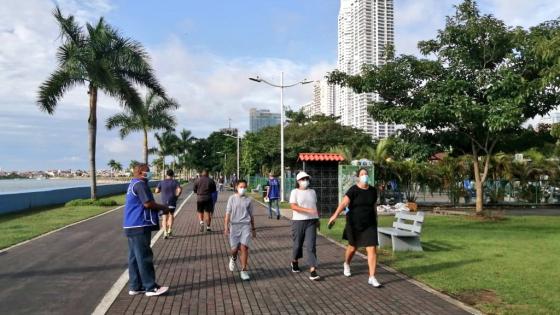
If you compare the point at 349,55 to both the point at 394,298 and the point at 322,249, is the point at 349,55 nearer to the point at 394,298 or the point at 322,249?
the point at 322,249

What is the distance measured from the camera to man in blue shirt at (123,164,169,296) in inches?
278

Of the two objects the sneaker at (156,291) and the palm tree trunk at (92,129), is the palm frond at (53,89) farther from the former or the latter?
the sneaker at (156,291)

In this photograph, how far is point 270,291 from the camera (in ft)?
24.3

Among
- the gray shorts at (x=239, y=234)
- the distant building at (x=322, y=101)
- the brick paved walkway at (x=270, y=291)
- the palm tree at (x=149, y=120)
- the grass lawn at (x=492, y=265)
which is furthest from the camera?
the distant building at (x=322, y=101)

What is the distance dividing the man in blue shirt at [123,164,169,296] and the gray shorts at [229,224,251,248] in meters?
1.51

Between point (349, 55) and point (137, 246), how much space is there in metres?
41.3

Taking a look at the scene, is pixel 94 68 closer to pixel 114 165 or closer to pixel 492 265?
pixel 492 265

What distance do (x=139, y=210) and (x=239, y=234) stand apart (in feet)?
6.02

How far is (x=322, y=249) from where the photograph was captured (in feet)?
37.7

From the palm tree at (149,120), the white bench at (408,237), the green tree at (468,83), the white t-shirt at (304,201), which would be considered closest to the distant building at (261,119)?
the palm tree at (149,120)

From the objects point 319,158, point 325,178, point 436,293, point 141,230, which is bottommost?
point 436,293

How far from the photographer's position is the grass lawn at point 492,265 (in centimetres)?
694

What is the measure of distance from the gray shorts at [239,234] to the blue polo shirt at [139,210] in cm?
156

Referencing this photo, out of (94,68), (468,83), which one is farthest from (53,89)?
(468,83)
